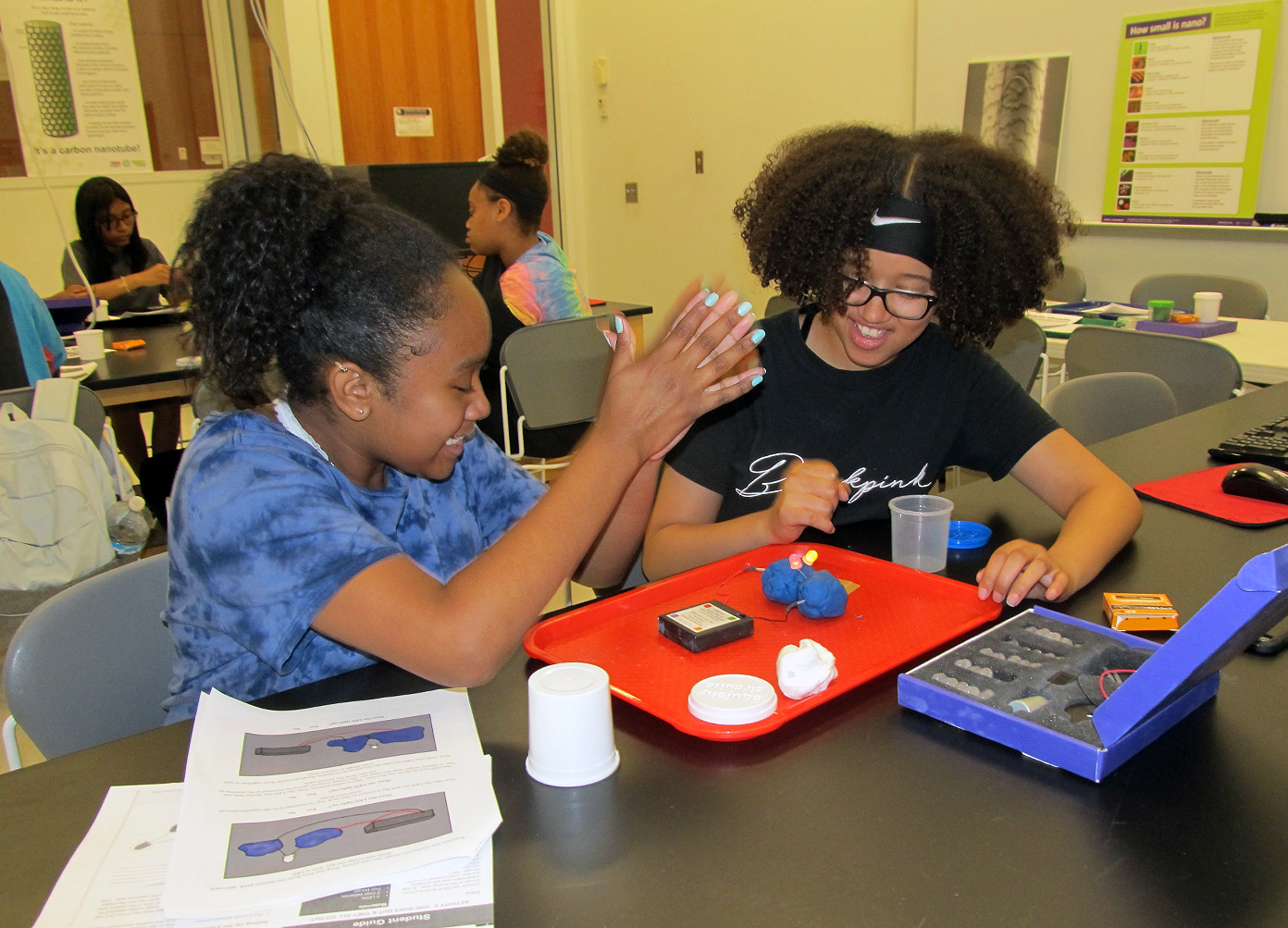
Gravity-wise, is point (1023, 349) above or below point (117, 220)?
below

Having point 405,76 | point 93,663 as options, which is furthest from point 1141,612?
point 405,76

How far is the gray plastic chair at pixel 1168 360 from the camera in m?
2.33

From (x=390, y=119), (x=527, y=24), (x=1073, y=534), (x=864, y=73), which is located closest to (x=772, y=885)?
(x=1073, y=534)

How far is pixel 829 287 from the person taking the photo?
4.90ft

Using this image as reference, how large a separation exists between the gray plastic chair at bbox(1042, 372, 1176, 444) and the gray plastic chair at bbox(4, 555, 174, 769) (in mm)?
1733

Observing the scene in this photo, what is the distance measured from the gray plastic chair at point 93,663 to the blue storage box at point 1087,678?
0.88m

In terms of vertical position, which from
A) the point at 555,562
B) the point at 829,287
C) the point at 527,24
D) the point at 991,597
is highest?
the point at 527,24

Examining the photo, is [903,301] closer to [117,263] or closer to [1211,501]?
[1211,501]

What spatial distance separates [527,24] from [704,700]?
5858 millimetres

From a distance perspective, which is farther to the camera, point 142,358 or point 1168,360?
point 142,358

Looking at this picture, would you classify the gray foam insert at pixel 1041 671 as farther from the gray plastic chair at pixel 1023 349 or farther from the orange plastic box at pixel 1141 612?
the gray plastic chair at pixel 1023 349

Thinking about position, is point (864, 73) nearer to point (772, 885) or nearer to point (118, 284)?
point (118, 284)

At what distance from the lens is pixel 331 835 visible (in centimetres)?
72

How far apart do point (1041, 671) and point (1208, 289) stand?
3.18 m
